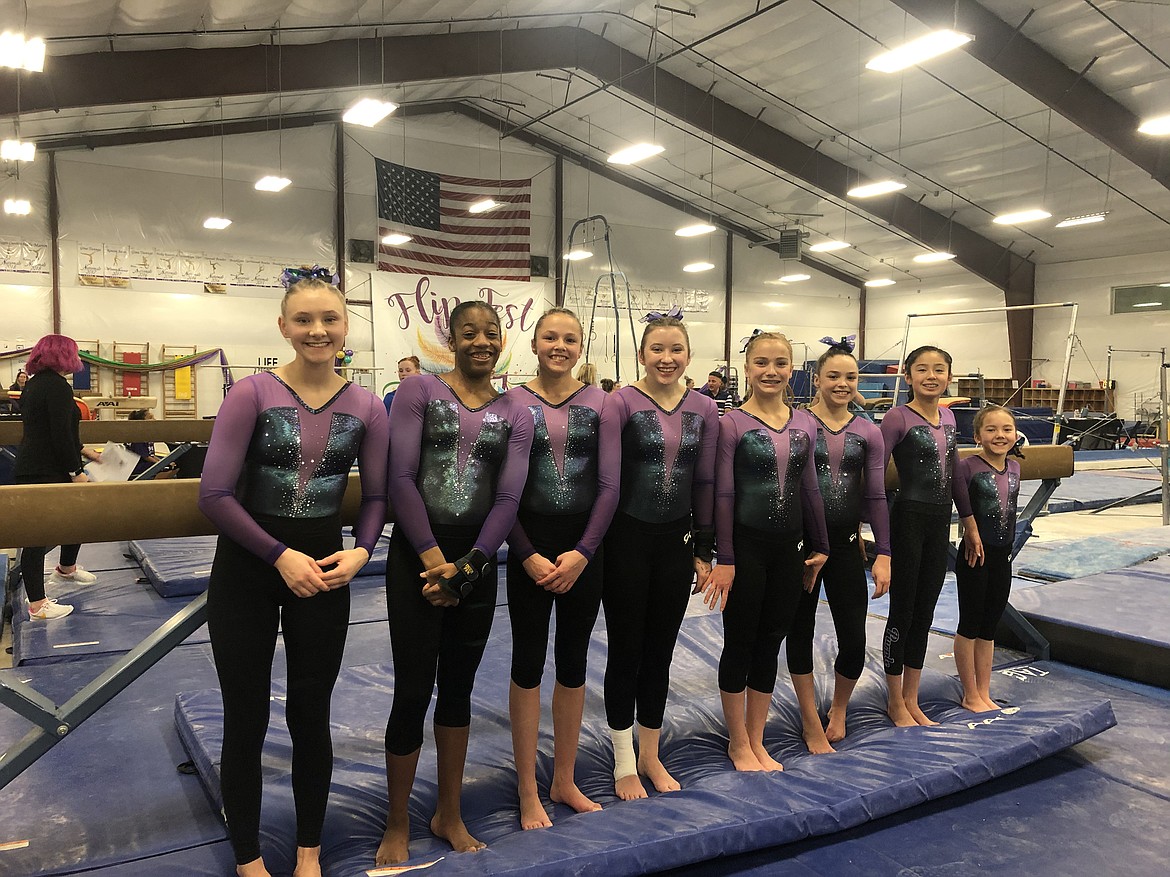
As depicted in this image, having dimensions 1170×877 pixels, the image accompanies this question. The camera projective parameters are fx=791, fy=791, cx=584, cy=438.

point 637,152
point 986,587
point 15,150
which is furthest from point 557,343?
point 637,152

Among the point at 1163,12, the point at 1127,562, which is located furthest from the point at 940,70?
the point at 1127,562

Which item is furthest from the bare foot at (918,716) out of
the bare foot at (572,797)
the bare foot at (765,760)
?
the bare foot at (572,797)

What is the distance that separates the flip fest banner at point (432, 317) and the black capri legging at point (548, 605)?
11585mm

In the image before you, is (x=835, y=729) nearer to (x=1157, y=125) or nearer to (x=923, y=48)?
(x=923, y=48)

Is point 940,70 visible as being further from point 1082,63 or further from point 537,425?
point 537,425

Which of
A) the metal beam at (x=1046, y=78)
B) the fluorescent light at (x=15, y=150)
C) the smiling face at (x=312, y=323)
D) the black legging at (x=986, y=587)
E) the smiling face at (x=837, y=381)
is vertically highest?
the metal beam at (x=1046, y=78)

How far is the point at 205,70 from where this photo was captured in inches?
388

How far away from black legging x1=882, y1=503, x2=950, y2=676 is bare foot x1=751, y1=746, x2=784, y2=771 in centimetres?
66

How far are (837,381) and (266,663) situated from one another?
198 cm

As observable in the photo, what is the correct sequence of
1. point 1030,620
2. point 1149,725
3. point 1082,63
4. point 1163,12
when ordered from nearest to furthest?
point 1149,725 < point 1030,620 < point 1163,12 < point 1082,63

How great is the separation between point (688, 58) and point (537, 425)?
12.6 metres

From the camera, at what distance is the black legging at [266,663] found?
182cm

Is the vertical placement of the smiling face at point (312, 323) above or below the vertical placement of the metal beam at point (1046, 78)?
below

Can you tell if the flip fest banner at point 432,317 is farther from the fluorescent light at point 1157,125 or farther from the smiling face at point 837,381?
the smiling face at point 837,381
